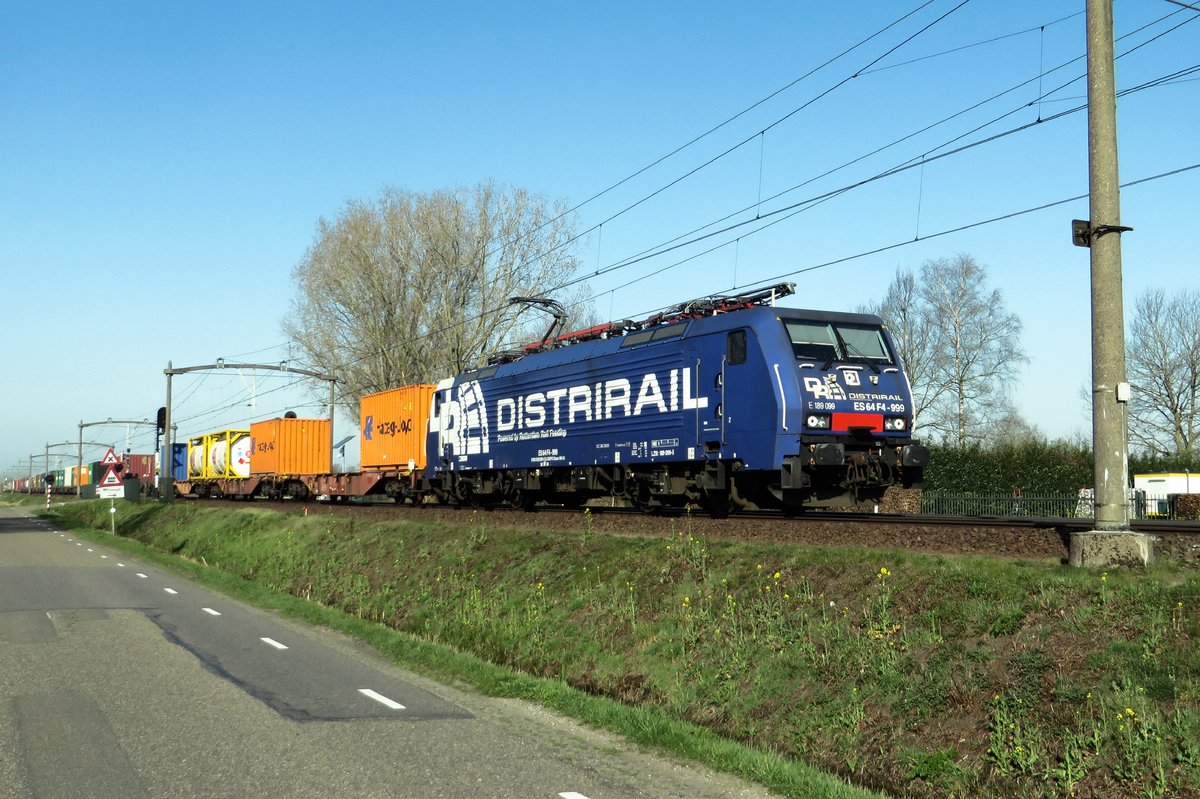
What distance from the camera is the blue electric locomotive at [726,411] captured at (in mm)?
17453

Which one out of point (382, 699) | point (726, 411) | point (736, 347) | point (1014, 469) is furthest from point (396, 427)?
point (382, 699)

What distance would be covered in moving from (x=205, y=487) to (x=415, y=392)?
102 feet

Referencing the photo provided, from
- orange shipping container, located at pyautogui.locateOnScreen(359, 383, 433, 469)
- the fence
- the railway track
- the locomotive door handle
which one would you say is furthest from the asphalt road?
the fence

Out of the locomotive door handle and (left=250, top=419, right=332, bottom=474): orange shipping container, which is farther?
(left=250, top=419, right=332, bottom=474): orange shipping container

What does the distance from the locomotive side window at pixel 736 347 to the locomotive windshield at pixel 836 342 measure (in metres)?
0.83

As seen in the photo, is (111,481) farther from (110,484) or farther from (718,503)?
(718,503)

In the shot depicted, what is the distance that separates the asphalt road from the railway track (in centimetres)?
519

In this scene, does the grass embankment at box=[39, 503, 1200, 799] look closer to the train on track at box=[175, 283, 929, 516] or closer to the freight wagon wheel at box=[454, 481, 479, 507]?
the train on track at box=[175, 283, 929, 516]

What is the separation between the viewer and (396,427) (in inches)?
1420

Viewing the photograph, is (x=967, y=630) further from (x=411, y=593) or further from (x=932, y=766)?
(x=411, y=593)

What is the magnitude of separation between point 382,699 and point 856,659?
4.72 metres

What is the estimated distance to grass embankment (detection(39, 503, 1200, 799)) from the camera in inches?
300

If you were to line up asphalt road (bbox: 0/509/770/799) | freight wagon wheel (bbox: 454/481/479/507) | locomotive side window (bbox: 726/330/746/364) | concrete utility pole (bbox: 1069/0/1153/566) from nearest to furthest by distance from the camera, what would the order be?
asphalt road (bbox: 0/509/770/799), concrete utility pole (bbox: 1069/0/1153/566), locomotive side window (bbox: 726/330/746/364), freight wagon wheel (bbox: 454/481/479/507)

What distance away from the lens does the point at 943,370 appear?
58.2 meters
